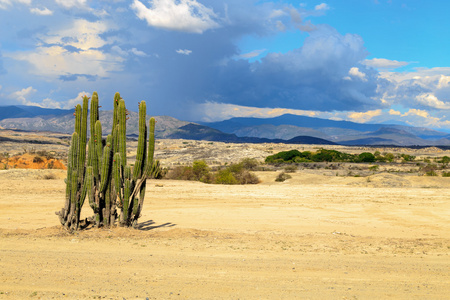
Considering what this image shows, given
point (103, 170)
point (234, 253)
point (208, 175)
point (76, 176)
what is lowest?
point (234, 253)

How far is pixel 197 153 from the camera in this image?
266 ft

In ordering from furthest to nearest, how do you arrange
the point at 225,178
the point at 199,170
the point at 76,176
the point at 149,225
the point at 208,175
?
the point at 199,170 < the point at 208,175 < the point at 225,178 < the point at 149,225 < the point at 76,176

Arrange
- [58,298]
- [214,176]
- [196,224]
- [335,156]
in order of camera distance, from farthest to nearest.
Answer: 1. [335,156]
2. [214,176]
3. [196,224]
4. [58,298]

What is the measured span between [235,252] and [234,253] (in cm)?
12

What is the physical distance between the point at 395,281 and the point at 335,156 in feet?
195

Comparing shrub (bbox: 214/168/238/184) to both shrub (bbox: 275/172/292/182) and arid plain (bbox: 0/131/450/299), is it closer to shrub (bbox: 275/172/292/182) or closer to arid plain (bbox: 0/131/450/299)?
shrub (bbox: 275/172/292/182)

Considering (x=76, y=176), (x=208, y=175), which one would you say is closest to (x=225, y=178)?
(x=208, y=175)

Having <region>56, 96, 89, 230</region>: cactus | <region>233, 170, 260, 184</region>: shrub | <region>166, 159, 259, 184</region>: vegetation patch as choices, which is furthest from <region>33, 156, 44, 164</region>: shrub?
<region>56, 96, 89, 230</region>: cactus

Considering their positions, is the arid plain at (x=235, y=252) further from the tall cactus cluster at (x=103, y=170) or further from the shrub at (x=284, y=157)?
the shrub at (x=284, y=157)

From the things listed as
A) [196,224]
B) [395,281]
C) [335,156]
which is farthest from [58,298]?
[335,156]

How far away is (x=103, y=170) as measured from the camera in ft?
45.5

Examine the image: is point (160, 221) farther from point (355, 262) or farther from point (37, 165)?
point (37, 165)

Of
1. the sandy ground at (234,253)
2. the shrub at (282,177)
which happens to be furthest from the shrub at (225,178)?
the sandy ground at (234,253)

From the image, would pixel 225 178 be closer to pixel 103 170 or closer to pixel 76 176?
pixel 103 170
